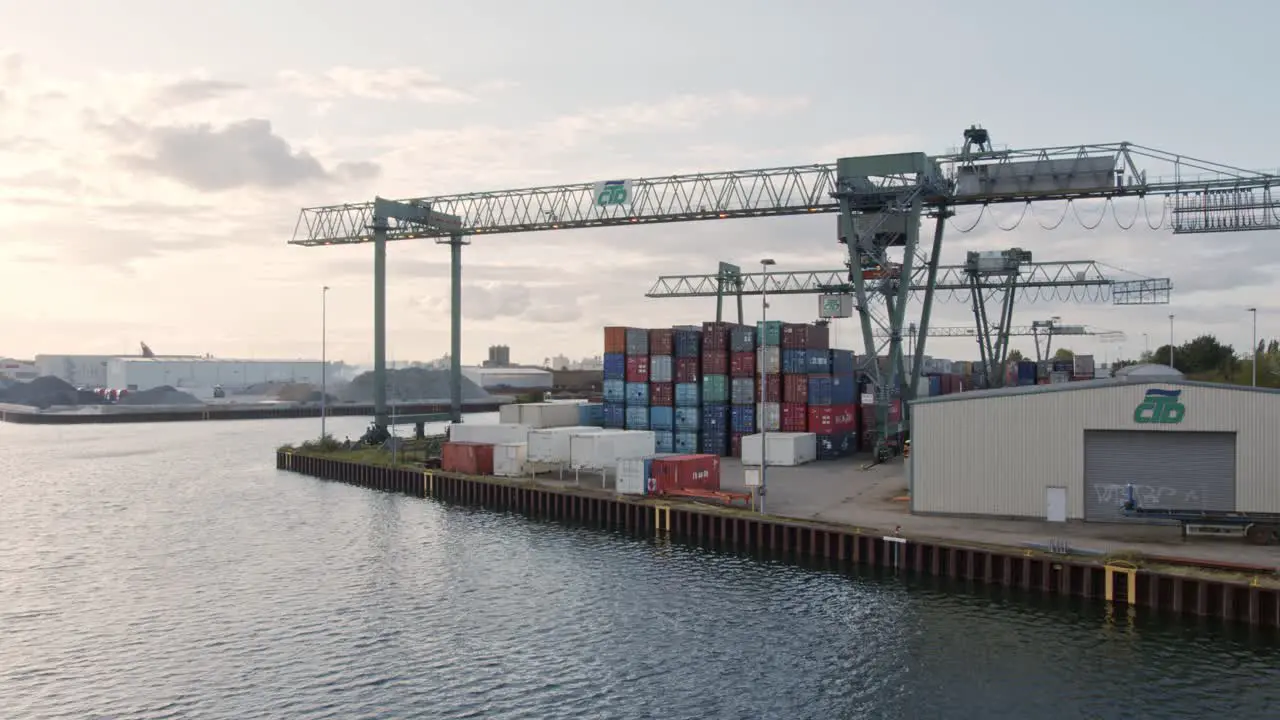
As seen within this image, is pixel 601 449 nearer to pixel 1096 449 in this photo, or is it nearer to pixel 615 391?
pixel 615 391

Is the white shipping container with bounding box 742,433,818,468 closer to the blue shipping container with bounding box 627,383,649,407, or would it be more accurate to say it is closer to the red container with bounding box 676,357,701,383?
the red container with bounding box 676,357,701,383

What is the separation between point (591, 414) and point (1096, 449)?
46.8m

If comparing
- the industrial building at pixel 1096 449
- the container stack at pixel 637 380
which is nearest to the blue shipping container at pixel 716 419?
the container stack at pixel 637 380

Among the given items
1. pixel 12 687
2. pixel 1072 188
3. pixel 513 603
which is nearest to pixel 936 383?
pixel 1072 188

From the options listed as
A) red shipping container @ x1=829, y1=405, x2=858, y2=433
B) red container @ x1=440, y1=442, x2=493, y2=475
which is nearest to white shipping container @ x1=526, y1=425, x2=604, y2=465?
red container @ x1=440, y1=442, x2=493, y2=475

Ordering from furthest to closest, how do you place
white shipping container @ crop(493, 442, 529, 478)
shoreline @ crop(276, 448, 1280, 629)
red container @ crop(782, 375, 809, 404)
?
red container @ crop(782, 375, 809, 404) → white shipping container @ crop(493, 442, 529, 478) → shoreline @ crop(276, 448, 1280, 629)

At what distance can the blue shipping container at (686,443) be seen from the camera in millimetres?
72938

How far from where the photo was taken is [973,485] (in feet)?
140

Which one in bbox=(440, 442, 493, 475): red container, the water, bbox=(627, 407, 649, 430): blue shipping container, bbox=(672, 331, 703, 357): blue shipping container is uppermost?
bbox=(672, 331, 703, 357): blue shipping container

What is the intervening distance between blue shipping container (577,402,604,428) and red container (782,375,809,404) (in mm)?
17898

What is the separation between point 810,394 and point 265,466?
52716 millimetres

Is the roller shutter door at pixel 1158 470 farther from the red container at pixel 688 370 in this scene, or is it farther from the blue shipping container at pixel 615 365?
the blue shipping container at pixel 615 365

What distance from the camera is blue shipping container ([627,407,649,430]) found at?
7575 cm

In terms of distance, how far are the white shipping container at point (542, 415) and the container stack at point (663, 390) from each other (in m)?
8.56
